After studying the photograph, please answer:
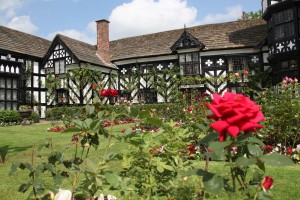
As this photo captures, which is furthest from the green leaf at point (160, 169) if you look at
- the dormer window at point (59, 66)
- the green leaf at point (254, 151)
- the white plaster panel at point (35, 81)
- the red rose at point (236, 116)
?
the white plaster panel at point (35, 81)

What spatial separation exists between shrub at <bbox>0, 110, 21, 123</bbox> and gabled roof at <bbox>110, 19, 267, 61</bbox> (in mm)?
10051

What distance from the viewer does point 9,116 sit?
22.1 meters

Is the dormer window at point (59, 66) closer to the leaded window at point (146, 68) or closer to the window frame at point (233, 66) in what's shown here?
the leaded window at point (146, 68)

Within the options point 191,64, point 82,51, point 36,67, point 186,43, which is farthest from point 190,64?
point 36,67

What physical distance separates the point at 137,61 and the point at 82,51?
5044mm

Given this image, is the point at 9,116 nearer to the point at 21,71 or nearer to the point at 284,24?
the point at 21,71

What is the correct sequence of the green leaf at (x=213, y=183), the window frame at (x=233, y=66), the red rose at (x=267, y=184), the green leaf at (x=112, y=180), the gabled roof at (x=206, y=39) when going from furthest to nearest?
the gabled roof at (x=206, y=39)
the window frame at (x=233, y=66)
the green leaf at (x=112, y=180)
the red rose at (x=267, y=184)
the green leaf at (x=213, y=183)

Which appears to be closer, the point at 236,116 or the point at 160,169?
the point at 236,116

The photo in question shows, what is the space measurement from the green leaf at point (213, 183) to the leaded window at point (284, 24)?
61.9 ft

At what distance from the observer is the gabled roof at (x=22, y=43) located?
2474cm

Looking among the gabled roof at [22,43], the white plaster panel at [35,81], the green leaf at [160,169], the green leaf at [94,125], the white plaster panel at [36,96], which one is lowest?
the green leaf at [160,169]

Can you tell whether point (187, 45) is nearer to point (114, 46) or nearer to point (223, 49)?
point (223, 49)

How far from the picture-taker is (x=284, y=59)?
1850 centimetres

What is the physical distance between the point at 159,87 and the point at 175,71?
189cm
